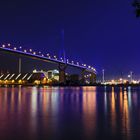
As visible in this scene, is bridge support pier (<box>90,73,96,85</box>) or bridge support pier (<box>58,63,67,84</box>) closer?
bridge support pier (<box>58,63,67,84</box>)

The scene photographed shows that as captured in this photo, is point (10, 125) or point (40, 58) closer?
point (10, 125)

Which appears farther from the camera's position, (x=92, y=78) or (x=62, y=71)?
(x=92, y=78)

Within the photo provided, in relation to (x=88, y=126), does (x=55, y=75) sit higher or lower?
higher

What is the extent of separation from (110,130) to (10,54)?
7699 centimetres

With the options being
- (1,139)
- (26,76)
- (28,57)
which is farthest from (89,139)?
(26,76)

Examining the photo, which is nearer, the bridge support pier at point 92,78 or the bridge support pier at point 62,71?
the bridge support pier at point 62,71

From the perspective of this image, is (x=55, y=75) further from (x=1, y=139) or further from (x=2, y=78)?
(x=1, y=139)

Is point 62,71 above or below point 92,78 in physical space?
above

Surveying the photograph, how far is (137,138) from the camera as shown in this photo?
637cm

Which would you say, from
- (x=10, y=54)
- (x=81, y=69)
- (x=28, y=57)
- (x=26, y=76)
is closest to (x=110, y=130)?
(x=10, y=54)

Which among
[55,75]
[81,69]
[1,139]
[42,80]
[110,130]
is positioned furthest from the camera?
[55,75]

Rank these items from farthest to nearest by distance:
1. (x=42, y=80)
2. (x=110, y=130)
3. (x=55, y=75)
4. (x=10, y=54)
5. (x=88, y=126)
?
(x=55, y=75)
(x=42, y=80)
(x=10, y=54)
(x=88, y=126)
(x=110, y=130)

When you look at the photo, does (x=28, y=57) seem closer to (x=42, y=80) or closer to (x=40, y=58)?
(x=40, y=58)

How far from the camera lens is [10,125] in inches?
320
